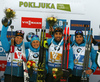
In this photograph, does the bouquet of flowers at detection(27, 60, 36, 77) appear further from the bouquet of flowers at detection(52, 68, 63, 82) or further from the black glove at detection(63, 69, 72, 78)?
the black glove at detection(63, 69, 72, 78)

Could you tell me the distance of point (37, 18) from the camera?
361 cm

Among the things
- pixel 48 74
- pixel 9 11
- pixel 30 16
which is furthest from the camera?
pixel 30 16

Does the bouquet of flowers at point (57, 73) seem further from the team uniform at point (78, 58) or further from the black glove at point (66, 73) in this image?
the team uniform at point (78, 58)

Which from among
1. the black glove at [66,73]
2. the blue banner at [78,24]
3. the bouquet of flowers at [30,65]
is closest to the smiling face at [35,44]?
the bouquet of flowers at [30,65]

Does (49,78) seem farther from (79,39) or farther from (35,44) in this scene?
(79,39)

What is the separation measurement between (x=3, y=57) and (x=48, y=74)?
3.94ft

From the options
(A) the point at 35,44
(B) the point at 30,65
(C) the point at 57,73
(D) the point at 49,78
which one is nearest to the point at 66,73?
(C) the point at 57,73

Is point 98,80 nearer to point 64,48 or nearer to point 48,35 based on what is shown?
point 64,48

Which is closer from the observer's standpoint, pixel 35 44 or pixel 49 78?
pixel 35 44

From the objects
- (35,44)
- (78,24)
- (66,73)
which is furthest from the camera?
(78,24)

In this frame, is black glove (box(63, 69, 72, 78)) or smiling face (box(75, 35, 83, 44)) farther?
smiling face (box(75, 35, 83, 44))

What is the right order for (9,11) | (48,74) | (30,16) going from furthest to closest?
1. (30,16)
2. (48,74)
3. (9,11)

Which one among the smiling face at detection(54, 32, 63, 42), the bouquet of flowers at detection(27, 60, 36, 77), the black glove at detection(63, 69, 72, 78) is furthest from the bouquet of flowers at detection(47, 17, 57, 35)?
the black glove at detection(63, 69, 72, 78)

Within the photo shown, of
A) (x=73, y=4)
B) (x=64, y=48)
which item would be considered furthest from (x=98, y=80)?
(x=73, y=4)
